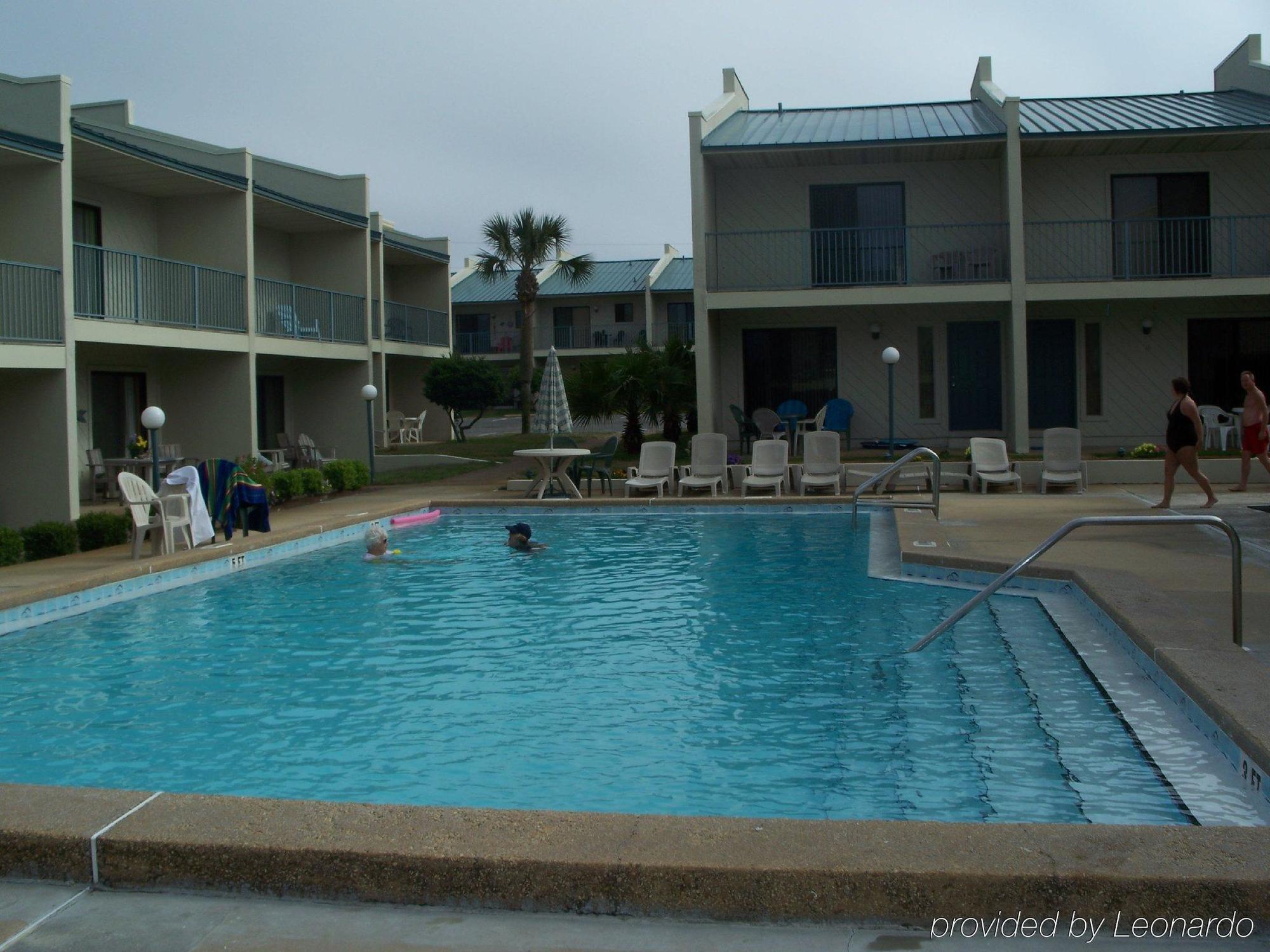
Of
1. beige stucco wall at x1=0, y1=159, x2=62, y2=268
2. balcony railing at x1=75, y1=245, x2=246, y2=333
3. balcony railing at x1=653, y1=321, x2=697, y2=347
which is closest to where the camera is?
beige stucco wall at x1=0, y1=159, x2=62, y2=268

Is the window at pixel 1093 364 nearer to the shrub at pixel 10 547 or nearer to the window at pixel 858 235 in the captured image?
the window at pixel 858 235

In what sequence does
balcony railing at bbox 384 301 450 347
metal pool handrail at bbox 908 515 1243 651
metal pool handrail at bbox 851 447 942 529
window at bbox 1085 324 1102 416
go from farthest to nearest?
balcony railing at bbox 384 301 450 347
window at bbox 1085 324 1102 416
metal pool handrail at bbox 851 447 942 529
metal pool handrail at bbox 908 515 1243 651

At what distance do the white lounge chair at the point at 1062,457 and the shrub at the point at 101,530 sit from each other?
11951 millimetres

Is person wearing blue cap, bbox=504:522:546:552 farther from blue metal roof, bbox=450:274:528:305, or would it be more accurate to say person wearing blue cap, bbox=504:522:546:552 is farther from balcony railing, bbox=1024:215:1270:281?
blue metal roof, bbox=450:274:528:305

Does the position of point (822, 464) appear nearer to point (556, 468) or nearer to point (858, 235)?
point (556, 468)

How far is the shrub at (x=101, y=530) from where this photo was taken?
12891mm

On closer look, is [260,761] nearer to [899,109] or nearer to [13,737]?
[13,737]

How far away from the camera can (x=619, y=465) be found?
68.7ft

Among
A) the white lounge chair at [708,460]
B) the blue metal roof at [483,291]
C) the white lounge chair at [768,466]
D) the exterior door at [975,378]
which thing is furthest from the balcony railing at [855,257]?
the blue metal roof at [483,291]

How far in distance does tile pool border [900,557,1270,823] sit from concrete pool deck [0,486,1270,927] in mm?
1477

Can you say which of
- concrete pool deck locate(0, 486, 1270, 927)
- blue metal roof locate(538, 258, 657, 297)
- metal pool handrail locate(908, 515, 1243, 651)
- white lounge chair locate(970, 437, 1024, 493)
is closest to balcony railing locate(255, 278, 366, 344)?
white lounge chair locate(970, 437, 1024, 493)

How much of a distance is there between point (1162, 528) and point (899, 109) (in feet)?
43.7

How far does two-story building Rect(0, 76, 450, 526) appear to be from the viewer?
49.2 ft

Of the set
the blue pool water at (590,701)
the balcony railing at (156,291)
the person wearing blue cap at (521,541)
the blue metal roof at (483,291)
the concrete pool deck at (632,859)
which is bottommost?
the blue pool water at (590,701)
